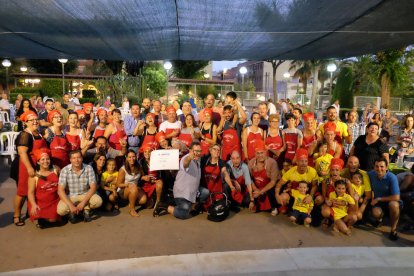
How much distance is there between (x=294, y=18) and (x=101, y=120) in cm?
387

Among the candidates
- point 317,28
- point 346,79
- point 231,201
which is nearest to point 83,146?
point 231,201

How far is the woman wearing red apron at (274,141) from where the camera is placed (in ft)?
19.7

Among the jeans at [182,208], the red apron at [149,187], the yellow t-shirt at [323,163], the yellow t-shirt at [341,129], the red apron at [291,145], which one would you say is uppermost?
the yellow t-shirt at [341,129]

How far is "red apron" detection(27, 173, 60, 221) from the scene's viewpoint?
4.79 metres

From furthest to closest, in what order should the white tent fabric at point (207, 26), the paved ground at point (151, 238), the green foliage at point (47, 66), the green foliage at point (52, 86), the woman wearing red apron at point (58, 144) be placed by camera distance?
the green foliage at point (47, 66)
the green foliage at point (52, 86)
the woman wearing red apron at point (58, 144)
the paved ground at point (151, 238)
the white tent fabric at point (207, 26)

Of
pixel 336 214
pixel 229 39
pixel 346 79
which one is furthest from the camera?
pixel 346 79

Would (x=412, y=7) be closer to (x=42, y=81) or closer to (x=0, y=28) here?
(x=0, y=28)

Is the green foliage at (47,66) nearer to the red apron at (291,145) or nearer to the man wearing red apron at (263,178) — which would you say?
the red apron at (291,145)

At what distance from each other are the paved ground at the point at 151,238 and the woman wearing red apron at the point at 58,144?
970mm

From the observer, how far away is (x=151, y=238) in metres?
4.57

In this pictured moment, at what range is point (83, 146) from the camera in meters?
5.74

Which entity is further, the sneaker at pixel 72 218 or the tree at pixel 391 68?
the tree at pixel 391 68

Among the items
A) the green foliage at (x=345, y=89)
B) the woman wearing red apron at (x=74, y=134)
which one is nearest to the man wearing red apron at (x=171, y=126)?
the woman wearing red apron at (x=74, y=134)

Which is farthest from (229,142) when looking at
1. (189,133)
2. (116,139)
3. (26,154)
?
(26,154)
